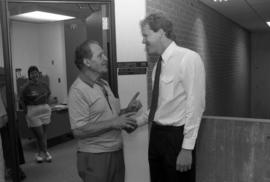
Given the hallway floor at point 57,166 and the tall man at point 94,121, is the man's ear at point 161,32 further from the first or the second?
Answer: the hallway floor at point 57,166

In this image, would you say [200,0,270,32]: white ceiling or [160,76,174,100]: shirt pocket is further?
[200,0,270,32]: white ceiling

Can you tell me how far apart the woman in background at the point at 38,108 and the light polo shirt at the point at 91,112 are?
89 cm

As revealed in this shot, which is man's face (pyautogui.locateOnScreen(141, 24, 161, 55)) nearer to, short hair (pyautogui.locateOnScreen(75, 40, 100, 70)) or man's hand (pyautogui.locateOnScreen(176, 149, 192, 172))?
short hair (pyautogui.locateOnScreen(75, 40, 100, 70))

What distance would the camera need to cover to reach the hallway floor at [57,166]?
267cm

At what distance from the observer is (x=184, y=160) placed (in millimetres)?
1708

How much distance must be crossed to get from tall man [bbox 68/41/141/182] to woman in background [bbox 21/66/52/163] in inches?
34.8

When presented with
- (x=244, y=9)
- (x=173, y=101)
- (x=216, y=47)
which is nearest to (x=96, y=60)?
(x=173, y=101)

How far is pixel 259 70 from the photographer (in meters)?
9.53

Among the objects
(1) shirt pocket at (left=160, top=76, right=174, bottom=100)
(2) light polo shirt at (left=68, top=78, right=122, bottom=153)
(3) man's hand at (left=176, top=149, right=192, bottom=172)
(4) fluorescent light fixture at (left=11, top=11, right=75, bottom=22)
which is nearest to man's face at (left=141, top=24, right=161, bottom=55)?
(1) shirt pocket at (left=160, top=76, right=174, bottom=100)

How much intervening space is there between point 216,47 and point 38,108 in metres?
4.06

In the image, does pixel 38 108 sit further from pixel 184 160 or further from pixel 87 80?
pixel 184 160

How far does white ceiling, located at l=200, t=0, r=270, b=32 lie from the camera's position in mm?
4996

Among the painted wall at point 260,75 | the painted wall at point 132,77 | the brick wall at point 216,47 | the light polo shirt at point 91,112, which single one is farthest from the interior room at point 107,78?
the painted wall at point 260,75

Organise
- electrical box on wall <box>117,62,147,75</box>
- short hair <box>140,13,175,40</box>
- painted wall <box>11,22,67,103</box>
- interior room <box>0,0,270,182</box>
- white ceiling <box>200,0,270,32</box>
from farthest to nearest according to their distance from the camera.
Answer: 1. white ceiling <box>200,0,270,32</box>
2. electrical box on wall <box>117,62,147,75</box>
3. painted wall <box>11,22,67,103</box>
4. interior room <box>0,0,270,182</box>
5. short hair <box>140,13,175,40</box>
